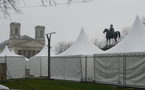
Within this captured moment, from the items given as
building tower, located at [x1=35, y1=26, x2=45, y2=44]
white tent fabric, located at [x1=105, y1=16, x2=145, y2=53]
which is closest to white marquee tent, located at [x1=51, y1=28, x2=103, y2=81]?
white tent fabric, located at [x1=105, y1=16, x2=145, y2=53]

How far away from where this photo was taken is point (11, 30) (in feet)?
343

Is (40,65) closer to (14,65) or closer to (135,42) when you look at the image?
(14,65)

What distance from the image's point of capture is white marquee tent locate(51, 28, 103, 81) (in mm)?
18562

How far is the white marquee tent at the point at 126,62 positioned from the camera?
13984 millimetres

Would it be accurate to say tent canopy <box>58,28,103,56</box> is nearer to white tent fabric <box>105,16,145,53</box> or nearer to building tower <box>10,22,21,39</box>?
white tent fabric <box>105,16,145,53</box>

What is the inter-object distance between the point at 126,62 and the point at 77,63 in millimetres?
5183

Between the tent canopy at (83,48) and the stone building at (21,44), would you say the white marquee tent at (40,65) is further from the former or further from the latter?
the stone building at (21,44)

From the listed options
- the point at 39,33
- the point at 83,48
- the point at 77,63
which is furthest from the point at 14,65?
the point at 39,33

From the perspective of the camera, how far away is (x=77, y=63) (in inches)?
743

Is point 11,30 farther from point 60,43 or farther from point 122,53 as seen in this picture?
point 122,53

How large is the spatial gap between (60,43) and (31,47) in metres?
15.3

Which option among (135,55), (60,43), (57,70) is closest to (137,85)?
(135,55)

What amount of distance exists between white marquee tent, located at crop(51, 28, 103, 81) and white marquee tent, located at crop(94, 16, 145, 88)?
1593 mm

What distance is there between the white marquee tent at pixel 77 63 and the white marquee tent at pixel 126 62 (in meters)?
1.59
